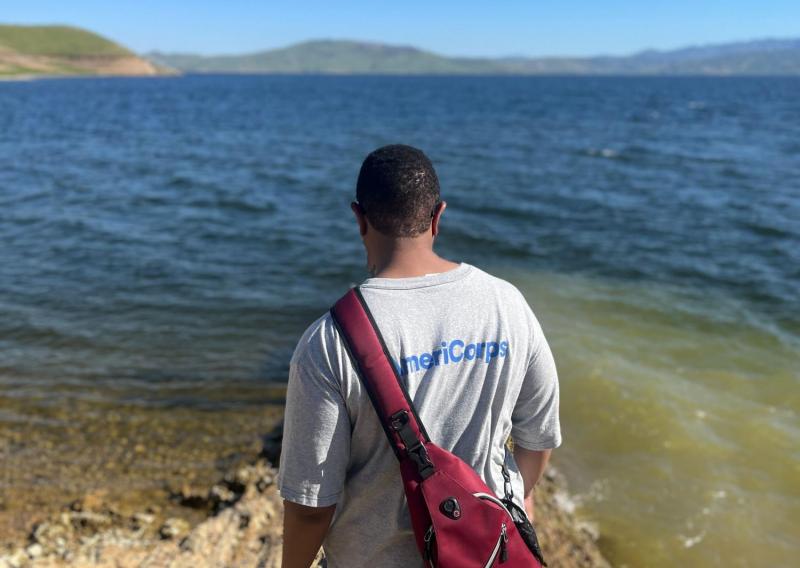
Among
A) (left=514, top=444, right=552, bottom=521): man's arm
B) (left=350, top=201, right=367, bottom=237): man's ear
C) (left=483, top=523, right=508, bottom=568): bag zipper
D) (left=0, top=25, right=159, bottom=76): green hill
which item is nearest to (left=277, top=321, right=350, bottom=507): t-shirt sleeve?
(left=350, top=201, right=367, bottom=237): man's ear

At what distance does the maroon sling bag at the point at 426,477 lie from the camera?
78.1 inches

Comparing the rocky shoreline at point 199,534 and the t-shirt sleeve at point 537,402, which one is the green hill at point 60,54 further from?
the t-shirt sleeve at point 537,402

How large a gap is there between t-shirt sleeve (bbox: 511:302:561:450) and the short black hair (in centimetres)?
53

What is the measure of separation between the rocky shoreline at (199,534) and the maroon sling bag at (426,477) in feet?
10.7

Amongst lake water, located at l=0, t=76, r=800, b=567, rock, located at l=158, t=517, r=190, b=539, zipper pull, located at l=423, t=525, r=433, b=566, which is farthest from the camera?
lake water, located at l=0, t=76, r=800, b=567

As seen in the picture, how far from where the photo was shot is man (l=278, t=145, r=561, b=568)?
2.04m

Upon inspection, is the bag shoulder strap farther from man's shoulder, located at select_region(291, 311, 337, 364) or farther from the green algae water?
the green algae water

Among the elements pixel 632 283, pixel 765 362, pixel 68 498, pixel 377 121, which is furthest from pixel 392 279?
pixel 377 121

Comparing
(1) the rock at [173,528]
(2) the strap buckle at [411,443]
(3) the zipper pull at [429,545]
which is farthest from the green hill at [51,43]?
(3) the zipper pull at [429,545]

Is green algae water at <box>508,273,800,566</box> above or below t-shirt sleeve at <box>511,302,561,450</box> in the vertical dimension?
below

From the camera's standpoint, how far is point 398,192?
2182 mm

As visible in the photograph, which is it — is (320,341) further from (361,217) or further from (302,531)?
(302,531)

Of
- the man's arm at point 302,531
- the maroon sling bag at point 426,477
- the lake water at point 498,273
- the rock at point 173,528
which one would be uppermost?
the maroon sling bag at point 426,477

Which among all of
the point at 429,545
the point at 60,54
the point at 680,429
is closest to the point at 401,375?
the point at 429,545
